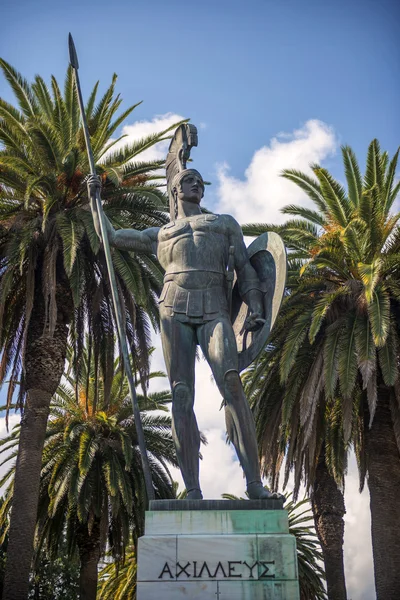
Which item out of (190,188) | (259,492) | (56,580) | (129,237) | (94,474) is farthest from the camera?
(56,580)

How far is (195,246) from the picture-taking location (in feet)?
24.0

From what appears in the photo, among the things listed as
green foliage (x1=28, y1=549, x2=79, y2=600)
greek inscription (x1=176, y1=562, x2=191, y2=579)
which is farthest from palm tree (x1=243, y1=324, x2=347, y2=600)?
green foliage (x1=28, y1=549, x2=79, y2=600)

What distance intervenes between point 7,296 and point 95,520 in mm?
8064

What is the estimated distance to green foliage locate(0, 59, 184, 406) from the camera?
1686 cm

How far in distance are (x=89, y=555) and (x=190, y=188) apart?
1702cm

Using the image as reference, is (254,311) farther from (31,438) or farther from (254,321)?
(31,438)

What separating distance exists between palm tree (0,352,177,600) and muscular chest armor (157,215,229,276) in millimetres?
13055

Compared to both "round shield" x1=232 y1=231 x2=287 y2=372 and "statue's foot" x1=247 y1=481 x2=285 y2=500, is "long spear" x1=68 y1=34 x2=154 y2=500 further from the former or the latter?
"round shield" x1=232 y1=231 x2=287 y2=372

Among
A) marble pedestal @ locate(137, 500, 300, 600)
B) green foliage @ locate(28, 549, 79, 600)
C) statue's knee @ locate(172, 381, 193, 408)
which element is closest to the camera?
marble pedestal @ locate(137, 500, 300, 600)

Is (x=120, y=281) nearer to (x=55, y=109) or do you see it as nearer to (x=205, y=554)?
(x=55, y=109)

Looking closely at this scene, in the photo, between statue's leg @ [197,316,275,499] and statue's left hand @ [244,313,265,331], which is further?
statue's left hand @ [244,313,265,331]

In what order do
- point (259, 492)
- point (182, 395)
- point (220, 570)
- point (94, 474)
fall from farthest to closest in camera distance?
point (94, 474) < point (182, 395) < point (259, 492) < point (220, 570)

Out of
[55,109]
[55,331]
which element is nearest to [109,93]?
[55,109]

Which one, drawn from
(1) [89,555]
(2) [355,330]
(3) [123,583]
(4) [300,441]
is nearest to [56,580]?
(3) [123,583]
